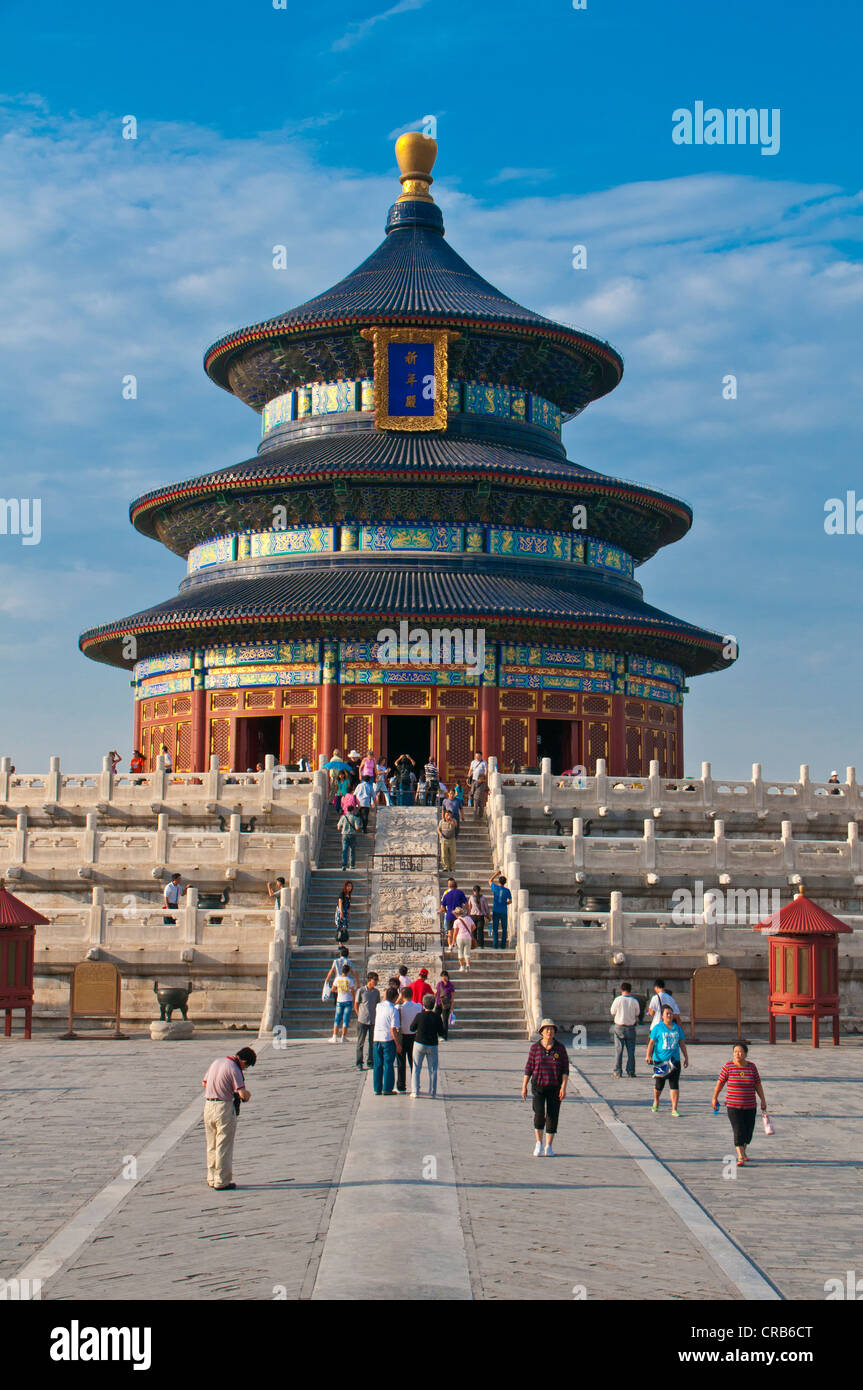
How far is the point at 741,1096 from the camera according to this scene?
52.6ft

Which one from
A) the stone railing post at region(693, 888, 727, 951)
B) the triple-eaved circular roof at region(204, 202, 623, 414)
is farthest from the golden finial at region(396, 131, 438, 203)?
the stone railing post at region(693, 888, 727, 951)

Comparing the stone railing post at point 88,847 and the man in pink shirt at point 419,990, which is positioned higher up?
the stone railing post at point 88,847

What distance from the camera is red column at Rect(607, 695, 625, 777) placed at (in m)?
46.8

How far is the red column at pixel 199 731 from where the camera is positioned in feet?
155

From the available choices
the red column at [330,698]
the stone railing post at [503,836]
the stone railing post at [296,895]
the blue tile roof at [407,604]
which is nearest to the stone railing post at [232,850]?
the stone railing post at [296,895]

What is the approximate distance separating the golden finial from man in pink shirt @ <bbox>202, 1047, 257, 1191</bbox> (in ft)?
158

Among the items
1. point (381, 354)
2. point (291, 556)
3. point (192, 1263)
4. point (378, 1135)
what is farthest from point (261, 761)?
point (192, 1263)

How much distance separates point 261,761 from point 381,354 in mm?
13553

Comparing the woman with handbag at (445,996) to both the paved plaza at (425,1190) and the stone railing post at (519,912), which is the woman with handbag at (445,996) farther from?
the stone railing post at (519,912)

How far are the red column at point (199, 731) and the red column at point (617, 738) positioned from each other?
1183 centimetres

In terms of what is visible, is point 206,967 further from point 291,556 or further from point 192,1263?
point 291,556

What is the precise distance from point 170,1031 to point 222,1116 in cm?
1211

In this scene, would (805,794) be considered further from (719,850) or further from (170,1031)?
(170,1031)

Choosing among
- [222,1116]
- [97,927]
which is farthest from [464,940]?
[222,1116]
